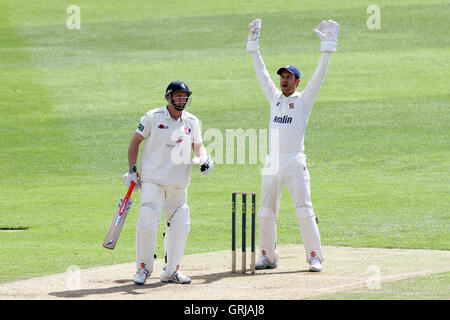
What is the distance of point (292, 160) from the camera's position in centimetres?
1065

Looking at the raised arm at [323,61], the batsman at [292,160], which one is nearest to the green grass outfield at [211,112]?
the batsman at [292,160]

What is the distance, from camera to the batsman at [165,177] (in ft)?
32.5

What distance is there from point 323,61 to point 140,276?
10.4ft

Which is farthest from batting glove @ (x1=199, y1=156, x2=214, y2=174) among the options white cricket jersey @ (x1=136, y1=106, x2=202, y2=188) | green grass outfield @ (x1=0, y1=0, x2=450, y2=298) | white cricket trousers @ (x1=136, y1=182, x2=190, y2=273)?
green grass outfield @ (x1=0, y1=0, x2=450, y2=298)

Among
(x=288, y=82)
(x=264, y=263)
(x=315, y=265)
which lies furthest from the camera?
(x=264, y=263)

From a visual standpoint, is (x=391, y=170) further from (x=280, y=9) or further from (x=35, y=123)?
(x=280, y=9)

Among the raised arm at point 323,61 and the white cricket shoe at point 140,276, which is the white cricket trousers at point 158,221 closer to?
the white cricket shoe at point 140,276

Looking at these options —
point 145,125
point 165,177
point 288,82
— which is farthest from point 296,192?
point 145,125

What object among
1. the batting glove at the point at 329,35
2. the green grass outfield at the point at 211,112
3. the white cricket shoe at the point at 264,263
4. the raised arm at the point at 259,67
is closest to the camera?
the batting glove at the point at 329,35

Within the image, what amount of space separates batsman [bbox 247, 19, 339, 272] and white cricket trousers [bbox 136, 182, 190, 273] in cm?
119

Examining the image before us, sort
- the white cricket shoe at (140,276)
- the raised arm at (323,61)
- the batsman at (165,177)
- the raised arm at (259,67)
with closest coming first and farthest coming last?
the white cricket shoe at (140,276) → the batsman at (165,177) → the raised arm at (323,61) → the raised arm at (259,67)

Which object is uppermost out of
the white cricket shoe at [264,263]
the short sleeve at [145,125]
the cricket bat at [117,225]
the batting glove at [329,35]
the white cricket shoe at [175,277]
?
the batting glove at [329,35]

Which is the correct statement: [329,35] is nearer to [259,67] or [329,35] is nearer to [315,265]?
[259,67]

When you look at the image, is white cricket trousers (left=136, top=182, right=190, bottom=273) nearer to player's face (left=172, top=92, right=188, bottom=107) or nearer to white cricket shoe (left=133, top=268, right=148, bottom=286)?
white cricket shoe (left=133, top=268, right=148, bottom=286)
